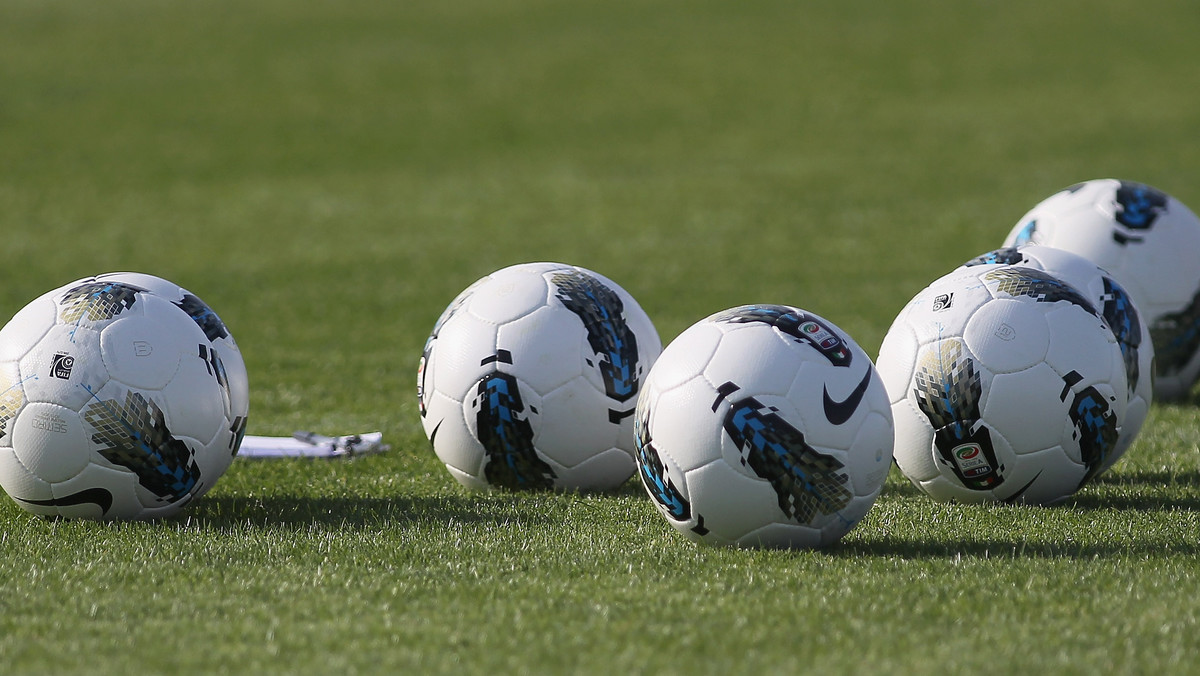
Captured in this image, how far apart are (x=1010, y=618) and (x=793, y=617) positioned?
0.97 metres

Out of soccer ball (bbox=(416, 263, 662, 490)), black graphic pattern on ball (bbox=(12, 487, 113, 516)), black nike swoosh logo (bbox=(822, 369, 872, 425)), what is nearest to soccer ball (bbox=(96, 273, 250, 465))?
black graphic pattern on ball (bbox=(12, 487, 113, 516))

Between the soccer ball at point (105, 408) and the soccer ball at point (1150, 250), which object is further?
the soccer ball at point (1150, 250)

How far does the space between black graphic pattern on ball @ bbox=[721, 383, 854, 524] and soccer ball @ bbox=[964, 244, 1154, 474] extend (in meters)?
2.50

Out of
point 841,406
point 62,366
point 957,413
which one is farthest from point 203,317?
point 957,413

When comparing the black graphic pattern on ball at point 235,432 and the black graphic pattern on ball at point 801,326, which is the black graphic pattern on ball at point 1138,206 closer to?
the black graphic pattern on ball at point 801,326

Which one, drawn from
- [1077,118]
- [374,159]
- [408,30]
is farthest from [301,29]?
[1077,118]

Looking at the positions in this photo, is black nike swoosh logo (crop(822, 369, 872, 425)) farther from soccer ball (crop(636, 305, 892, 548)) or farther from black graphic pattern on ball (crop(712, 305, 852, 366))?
black graphic pattern on ball (crop(712, 305, 852, 366))

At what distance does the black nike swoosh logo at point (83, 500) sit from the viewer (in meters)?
7.57

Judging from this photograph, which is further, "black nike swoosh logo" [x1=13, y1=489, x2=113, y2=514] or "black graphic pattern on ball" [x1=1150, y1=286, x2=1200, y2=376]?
"black graphic pattern on ball" [x1=1150, y1=286, x2=1200, y2=376]

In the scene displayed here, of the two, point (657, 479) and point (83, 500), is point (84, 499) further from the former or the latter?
point (657, 479)

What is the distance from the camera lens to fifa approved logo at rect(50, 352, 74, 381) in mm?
7469

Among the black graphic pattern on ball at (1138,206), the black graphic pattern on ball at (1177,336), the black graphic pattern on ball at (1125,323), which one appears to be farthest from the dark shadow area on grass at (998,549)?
the black graphic pattern on ball at (1138,206)

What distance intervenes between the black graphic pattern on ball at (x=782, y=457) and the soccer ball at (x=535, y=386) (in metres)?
1.92

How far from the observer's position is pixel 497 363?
854cm
